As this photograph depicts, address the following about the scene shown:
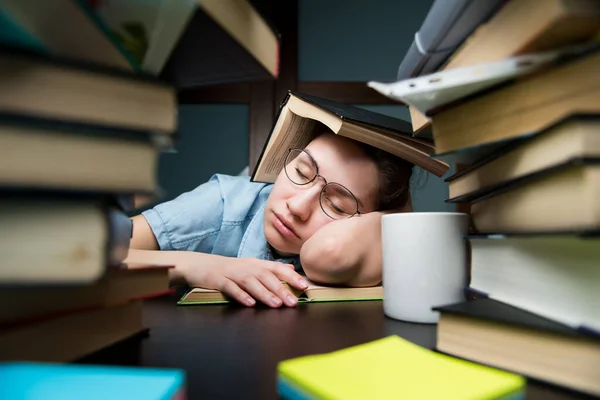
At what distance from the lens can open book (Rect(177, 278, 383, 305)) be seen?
0.53 meters

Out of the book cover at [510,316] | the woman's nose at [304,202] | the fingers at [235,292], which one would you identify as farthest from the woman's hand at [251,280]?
the book cover at [510,316]

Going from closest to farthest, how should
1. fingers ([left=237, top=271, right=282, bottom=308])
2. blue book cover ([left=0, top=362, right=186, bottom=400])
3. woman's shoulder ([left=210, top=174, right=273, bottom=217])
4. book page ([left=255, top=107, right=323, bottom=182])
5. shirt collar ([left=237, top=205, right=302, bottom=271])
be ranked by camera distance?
1. blue book cover ([left=0, top=362, right=186, bottom=400])
2. fingers ([left=237, top=271, right=282, bottom=308])
3. book page ([left=255, top=107, right=323, bottom=182])
4. shirt collar ([left=237, top=205, right=302, bottom=271])
5. woman's shoulder ([left=210, top=174, right=273, bottom=217])

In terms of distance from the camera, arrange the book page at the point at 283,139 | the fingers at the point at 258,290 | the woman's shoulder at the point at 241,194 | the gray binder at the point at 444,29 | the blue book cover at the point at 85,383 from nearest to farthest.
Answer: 1. the blue book cover at the point at 85,383
2. the gray binder at the point at 444,29
3. the fingers at the point at 258,290
4. the book page at the point at 283,139
5. the woman's shoulder at the point at 241,194

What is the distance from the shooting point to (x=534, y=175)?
27 centimetres

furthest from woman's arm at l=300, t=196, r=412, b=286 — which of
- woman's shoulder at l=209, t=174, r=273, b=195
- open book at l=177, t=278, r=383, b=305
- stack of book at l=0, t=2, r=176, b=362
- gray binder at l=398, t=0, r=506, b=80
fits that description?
woman's shoulder at l=209, t=174, r=273, b=195

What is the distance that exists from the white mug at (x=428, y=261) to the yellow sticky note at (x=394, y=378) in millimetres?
146

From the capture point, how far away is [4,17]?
189 mm

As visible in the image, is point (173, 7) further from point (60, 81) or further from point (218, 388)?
point (218, 388)

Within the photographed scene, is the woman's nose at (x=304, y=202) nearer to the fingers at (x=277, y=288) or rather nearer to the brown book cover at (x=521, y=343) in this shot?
the fingers at (x=277, y=288)

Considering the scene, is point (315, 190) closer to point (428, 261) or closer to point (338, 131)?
point (338, 131)

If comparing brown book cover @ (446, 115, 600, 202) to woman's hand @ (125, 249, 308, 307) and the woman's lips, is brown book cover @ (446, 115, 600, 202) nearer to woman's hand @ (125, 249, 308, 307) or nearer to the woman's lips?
woman's hand @ (125, 249, 308, 307)

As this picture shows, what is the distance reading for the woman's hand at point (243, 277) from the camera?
52 cm

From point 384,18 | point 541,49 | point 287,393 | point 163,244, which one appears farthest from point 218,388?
point 384,18

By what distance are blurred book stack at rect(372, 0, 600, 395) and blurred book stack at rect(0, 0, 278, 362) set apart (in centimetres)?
15
